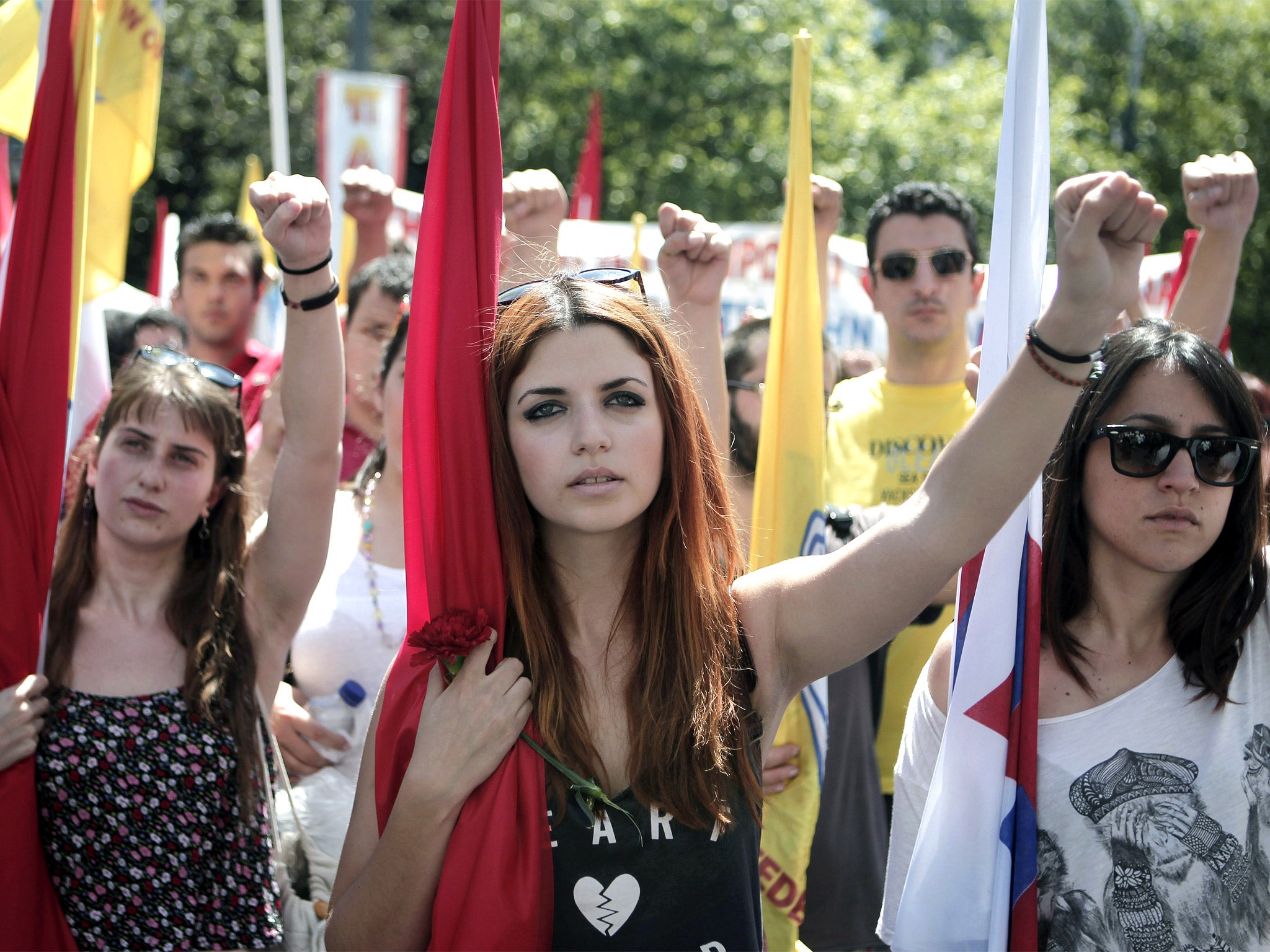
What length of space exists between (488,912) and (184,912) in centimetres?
87

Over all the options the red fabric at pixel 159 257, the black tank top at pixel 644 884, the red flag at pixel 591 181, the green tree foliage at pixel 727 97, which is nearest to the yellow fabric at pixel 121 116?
the black tank top at pixel 644 884

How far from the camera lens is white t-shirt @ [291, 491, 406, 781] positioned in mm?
2725

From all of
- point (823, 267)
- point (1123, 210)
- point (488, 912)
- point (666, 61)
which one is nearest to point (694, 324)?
point (1123, 210)

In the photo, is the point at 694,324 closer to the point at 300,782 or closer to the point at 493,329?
the point at 493,329

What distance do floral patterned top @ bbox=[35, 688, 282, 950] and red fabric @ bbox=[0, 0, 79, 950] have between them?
0.05m

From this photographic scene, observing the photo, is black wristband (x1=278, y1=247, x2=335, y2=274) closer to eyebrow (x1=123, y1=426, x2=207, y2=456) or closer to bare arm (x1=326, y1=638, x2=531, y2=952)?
eyebrow (x1=123, y1=426, x2=207, y2=456)

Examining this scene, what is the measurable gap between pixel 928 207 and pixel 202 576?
232 centimetres

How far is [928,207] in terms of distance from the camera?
12.1 feet

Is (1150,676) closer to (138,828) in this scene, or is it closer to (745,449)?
(745,449)

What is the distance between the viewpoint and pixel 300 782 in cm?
266

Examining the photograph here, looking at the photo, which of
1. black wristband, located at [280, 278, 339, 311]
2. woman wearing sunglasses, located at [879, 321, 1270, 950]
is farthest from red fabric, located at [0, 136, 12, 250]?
woman wearing sunglasses, located at [879, 321, 1270, 950]

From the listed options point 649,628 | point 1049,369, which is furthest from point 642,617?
point 1049,369

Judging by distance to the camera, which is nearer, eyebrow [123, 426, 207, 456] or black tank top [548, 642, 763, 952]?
black tank top [548, 642, 763, 952]

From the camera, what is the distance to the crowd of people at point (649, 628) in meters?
1.70
